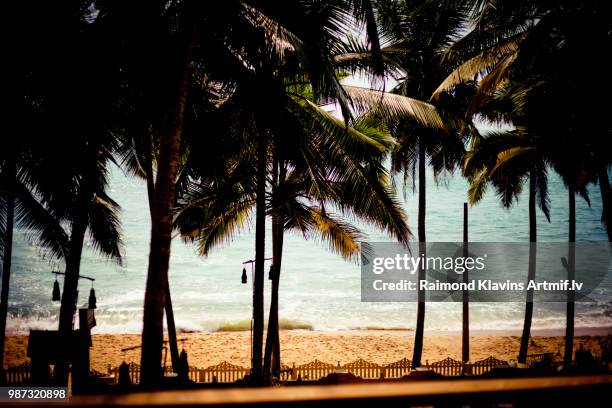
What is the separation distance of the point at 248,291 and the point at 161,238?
1171 inches

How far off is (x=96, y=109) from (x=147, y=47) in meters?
1.28

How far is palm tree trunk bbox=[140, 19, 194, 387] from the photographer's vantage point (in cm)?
444

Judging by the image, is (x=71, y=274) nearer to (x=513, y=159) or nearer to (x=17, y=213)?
(x=17, y=213)

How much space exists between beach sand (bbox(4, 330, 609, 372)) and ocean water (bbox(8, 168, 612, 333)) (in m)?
3.25

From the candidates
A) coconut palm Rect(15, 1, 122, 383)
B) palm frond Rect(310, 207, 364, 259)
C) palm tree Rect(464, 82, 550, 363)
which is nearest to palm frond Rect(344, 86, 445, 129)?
palm frond Rect(310, 207, 364, 259)

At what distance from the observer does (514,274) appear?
35125mm

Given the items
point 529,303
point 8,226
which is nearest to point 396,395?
point 8,226

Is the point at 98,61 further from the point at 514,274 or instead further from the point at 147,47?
the point at 514,274

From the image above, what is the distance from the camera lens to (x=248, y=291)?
1307 inches

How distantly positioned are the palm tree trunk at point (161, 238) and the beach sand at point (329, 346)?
11720mm

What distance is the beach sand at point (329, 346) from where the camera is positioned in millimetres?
16234

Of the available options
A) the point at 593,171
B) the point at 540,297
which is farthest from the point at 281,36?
the point at 540,297

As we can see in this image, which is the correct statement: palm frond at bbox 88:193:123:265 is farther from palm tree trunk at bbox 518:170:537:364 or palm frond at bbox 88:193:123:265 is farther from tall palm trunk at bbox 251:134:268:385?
palm tree trunk at bbox 518:170:537:364

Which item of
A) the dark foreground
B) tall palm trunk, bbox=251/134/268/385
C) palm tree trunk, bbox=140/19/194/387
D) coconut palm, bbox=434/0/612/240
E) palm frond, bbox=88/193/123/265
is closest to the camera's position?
the dark foreground
